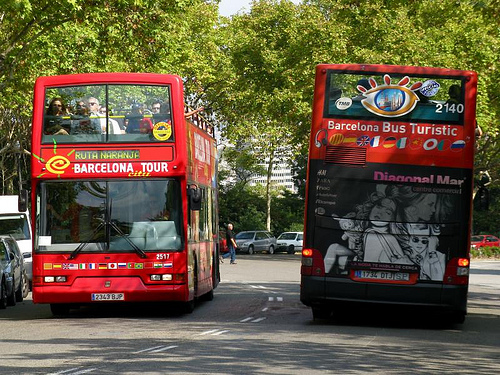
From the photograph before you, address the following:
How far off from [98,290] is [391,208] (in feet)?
17.1

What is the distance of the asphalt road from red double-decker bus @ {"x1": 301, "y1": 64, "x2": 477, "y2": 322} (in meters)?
0.74

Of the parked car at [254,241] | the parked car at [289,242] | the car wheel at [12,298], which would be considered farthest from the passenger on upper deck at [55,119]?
the parked car at [289,242]

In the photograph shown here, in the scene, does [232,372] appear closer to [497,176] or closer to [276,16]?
[276,16]

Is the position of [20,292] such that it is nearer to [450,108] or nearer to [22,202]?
[22,202]

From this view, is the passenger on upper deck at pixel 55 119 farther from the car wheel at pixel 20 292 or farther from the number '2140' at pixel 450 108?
the car wheel at pixel 20 292

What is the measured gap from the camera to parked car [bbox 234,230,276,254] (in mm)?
70875

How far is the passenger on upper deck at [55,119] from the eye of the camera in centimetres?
1933

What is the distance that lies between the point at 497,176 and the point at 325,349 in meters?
56.4

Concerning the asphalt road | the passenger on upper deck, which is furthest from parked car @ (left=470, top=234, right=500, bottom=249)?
the passenger on upper deck

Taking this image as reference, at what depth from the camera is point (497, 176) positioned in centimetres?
6844

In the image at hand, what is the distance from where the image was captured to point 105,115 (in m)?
19.5

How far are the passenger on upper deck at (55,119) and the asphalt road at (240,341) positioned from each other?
3259 mm

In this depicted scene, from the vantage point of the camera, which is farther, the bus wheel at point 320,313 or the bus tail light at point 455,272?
the bus wheel at point 320,313

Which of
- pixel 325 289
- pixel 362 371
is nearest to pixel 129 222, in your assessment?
pixel 325 289
